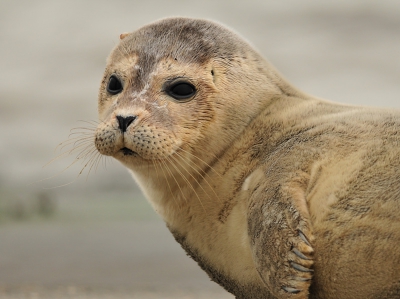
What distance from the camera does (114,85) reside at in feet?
10.4

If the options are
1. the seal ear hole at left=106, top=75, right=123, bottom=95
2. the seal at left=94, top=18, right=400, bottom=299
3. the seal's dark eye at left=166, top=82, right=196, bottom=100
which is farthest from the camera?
the seal ear hole at left=106, top=75, right=123, bottom=95

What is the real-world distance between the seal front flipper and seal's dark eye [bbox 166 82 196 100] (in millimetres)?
757

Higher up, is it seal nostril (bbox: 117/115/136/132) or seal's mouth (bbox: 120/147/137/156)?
seal nostril (bbox: 117/115/136/132)

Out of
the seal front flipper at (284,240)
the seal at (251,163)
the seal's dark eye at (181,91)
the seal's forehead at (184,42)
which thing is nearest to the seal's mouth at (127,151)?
the seal at (251,163)

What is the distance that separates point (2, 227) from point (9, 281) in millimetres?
3614

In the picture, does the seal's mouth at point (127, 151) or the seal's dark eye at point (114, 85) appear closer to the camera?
the seal's mouth at point (127, 151)

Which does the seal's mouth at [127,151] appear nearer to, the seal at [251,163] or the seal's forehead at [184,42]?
the seal at [251,163]

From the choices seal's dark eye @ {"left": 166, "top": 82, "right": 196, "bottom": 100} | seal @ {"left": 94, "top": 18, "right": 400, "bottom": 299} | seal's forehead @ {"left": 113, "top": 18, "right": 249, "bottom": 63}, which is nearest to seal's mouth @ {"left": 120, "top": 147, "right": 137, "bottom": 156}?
seal @ {"left": 94, "top": 18, "right": 400, "bottom": 299}

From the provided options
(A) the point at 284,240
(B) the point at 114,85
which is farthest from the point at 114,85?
(A) the point at 284,240

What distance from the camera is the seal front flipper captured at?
7.45 feet

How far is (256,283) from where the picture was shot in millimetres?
2682

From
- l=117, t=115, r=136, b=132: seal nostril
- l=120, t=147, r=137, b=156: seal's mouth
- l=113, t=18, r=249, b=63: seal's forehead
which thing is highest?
l=113, t=18, r=249, b=63: seal's forehead

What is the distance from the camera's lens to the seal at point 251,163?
2.26m

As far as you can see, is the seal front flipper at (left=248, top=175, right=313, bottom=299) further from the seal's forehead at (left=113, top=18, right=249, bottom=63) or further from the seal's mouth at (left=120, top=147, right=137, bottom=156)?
the seal's forehead at (left=113, top=18, right=249, bottom=63)
